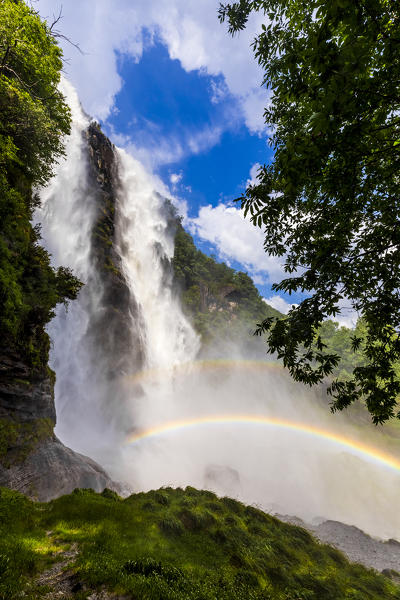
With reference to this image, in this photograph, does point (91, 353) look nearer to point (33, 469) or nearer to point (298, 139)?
point (33, 469)

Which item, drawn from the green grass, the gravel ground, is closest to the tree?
the green grass

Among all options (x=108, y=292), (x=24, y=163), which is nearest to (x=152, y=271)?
(x=108, y=292)

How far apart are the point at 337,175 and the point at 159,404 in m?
43.1

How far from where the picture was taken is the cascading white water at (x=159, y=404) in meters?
29.3

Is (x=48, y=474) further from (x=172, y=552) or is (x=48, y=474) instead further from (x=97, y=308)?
(x=97, y=308)

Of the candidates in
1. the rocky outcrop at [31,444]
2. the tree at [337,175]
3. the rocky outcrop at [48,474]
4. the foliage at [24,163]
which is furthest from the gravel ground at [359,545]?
the foliage at [24,163]

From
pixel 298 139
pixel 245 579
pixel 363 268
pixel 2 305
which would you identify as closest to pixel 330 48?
pixel 298 139

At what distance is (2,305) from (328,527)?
32121 mm

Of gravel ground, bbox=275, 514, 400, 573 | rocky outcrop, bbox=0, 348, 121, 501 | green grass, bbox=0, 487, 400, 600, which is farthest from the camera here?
gravel ground, bbox=275, 514, 400, 573

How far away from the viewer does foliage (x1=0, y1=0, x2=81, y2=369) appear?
950 centimetres

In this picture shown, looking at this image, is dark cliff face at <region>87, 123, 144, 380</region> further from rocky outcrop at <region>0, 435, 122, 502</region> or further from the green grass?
the green grass

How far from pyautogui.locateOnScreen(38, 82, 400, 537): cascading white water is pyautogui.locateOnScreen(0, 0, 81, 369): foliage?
1584 centimetres

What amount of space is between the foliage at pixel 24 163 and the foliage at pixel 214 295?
134ft

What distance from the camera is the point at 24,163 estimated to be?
43.1ft
